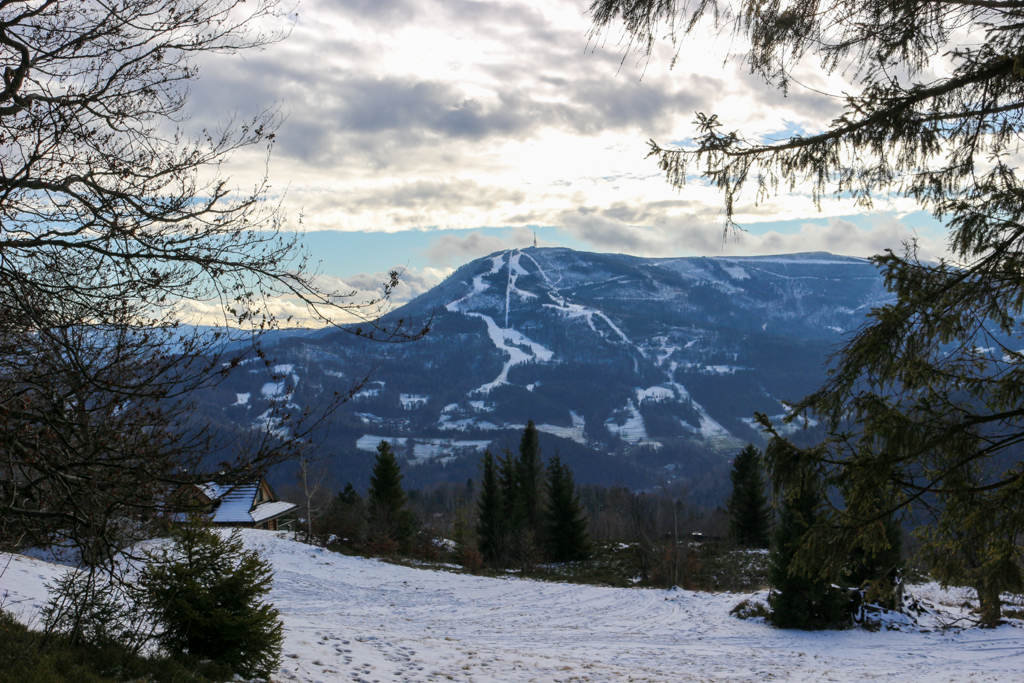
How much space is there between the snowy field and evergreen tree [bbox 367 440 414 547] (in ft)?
33.8

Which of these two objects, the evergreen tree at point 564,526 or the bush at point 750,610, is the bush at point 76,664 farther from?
the evergreen tree at point 564,526

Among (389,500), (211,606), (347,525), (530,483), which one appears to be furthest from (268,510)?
(211,606)

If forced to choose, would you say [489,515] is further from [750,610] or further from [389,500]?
[750,610]

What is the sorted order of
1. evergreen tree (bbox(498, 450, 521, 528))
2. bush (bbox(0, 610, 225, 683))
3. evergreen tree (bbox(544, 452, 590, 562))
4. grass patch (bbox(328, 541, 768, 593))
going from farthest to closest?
evergreen tree (bbox(498, 450, 521, 528))
evergreen tree (bbox(544, 452, 590, 562))
grass patch (bbox(328, 541, 768, 593))
bush (bbox(0, 610, 225, 683))

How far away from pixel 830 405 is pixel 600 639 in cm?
1059

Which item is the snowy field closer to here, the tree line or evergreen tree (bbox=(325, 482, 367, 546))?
evergreen tree (bbox=(325, 482, 367, 546))

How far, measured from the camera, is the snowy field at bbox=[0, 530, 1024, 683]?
9414 millimetres

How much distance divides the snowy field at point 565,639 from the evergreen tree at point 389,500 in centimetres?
1029

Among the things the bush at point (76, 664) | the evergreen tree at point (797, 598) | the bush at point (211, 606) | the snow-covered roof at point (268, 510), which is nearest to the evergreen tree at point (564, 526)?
the snow-covered roof at point (268, 510)

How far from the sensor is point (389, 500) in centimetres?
3425

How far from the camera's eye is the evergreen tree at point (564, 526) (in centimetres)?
3647

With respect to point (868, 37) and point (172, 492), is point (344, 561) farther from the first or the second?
point (868, 37)

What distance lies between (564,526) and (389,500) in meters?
10.2

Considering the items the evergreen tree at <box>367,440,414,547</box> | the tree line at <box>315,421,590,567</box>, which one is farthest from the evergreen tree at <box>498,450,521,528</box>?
the evergreen tree at <box>367,440,414,547</box>
